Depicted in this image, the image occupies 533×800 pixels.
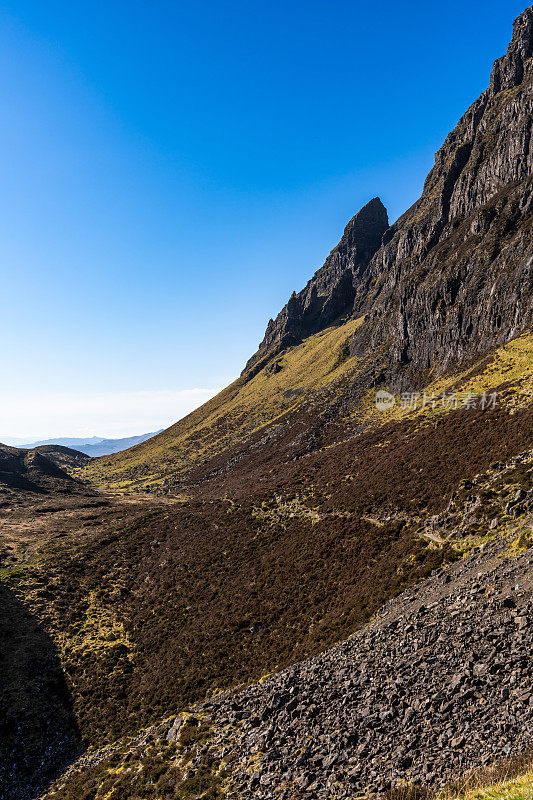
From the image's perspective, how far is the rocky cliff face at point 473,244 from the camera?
2667 inches

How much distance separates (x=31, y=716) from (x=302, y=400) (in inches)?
4452

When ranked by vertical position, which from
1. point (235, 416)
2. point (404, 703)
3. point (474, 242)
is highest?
point (474, 242)

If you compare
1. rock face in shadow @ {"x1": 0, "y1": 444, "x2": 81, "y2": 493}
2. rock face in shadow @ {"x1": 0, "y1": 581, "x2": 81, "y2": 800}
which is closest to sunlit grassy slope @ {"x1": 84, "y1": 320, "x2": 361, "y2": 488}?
rock face in shadow @ {"x1": 0, "y1": 444, "x2": 81, "y2": 493}

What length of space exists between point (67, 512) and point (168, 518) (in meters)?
31.7

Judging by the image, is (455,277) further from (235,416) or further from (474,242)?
→ (235,416)

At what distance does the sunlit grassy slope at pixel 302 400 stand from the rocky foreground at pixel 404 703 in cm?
2853

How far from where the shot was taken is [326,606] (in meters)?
27.1

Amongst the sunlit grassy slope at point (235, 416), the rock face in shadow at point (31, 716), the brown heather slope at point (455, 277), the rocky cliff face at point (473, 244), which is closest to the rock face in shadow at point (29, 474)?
the sunlit grassy slope at point (235, 416)

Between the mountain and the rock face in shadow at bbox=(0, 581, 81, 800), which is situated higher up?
the mountain

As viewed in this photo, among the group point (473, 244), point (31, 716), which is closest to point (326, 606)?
point (31, 716)

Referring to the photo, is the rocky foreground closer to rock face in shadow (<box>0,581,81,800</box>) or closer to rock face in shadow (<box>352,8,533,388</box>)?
rock face in shadow (<box>0,581,81,800</box>)

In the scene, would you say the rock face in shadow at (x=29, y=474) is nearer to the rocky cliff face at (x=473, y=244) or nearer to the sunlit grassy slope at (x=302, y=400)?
the sunlit grassy slope at (x=302, y=400)

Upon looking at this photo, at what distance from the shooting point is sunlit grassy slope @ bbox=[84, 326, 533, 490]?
171ft

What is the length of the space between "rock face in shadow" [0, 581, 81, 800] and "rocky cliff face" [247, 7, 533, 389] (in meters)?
77.8
